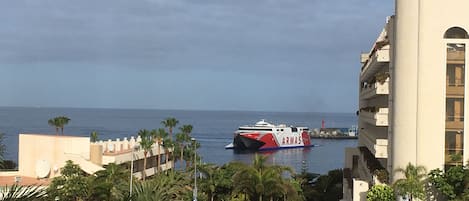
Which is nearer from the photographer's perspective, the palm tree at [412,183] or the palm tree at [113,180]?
the palm tree at [412,183]

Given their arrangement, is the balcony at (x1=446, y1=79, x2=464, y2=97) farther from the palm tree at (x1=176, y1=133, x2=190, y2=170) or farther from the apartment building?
the palm tree at (x1=176, y1=133, x2=190, y2=170)

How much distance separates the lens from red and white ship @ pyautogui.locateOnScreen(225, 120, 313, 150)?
156m

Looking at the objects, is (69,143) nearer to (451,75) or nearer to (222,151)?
(451,75)

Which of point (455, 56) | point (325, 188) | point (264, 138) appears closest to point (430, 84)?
point (455, 56)

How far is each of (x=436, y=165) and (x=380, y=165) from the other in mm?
5116

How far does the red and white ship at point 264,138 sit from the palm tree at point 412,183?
121946 millimetres

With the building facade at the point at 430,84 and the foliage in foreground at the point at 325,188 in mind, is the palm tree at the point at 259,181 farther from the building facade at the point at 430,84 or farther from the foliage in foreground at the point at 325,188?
the foliage in foreground at the point at 325,188

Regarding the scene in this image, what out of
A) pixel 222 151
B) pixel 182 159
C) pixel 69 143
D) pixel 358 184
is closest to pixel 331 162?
pixel 222 151

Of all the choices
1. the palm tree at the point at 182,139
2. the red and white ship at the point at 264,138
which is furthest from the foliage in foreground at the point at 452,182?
the red and white ship at the point at 264,138

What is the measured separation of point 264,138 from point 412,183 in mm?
124768

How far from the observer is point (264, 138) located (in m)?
156

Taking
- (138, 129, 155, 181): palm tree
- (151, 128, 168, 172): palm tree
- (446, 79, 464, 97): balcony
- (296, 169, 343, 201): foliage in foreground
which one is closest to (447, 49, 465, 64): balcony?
(446, 79, 464, 97): balcony

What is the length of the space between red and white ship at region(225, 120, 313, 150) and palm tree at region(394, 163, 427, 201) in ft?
400

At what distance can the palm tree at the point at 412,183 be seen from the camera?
1255 inches
